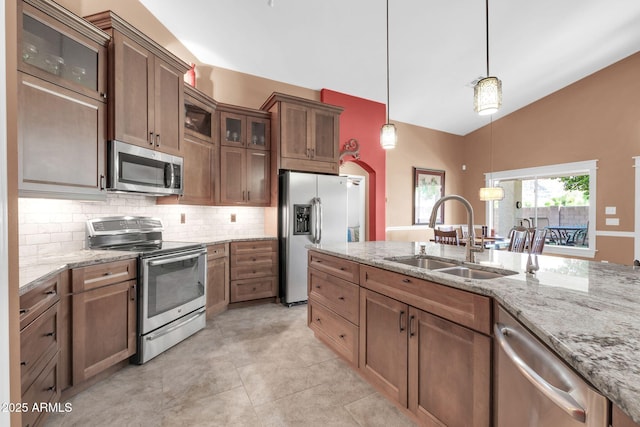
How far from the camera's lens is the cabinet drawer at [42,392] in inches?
53.4

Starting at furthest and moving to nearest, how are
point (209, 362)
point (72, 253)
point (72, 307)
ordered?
point (209, 362), point (72, 253), point (72, 307)

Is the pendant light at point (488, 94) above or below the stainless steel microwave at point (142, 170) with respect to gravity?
above

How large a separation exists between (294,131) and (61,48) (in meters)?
2.35

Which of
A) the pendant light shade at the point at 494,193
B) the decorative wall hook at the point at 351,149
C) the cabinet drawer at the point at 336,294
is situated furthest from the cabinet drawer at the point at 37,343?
the pendant light shade at the point at 494,193

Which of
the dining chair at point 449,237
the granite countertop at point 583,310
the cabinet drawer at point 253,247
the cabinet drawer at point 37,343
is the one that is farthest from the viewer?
the dining chair at point 449,237

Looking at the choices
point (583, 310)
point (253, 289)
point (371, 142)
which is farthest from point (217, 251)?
point (371, 142)

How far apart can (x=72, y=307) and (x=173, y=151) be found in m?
1.59

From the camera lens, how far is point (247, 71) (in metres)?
4.17

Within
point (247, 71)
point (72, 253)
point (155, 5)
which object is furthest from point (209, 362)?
point (247, 71)

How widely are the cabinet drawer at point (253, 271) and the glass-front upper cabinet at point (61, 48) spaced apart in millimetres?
2221

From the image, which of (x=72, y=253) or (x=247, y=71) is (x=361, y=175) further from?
(x=72, y=253)

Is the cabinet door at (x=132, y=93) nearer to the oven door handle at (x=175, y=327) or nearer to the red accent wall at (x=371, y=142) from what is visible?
the oven door handle at (x=175, y=327)

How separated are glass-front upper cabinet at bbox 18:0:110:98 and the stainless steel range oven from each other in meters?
1.10

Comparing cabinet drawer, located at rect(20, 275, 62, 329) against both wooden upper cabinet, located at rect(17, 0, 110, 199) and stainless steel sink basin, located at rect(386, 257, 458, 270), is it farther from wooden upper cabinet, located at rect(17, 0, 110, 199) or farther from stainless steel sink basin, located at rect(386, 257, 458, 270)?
stainless steel sink basin, located at rect(386, 257, 458, 270)
